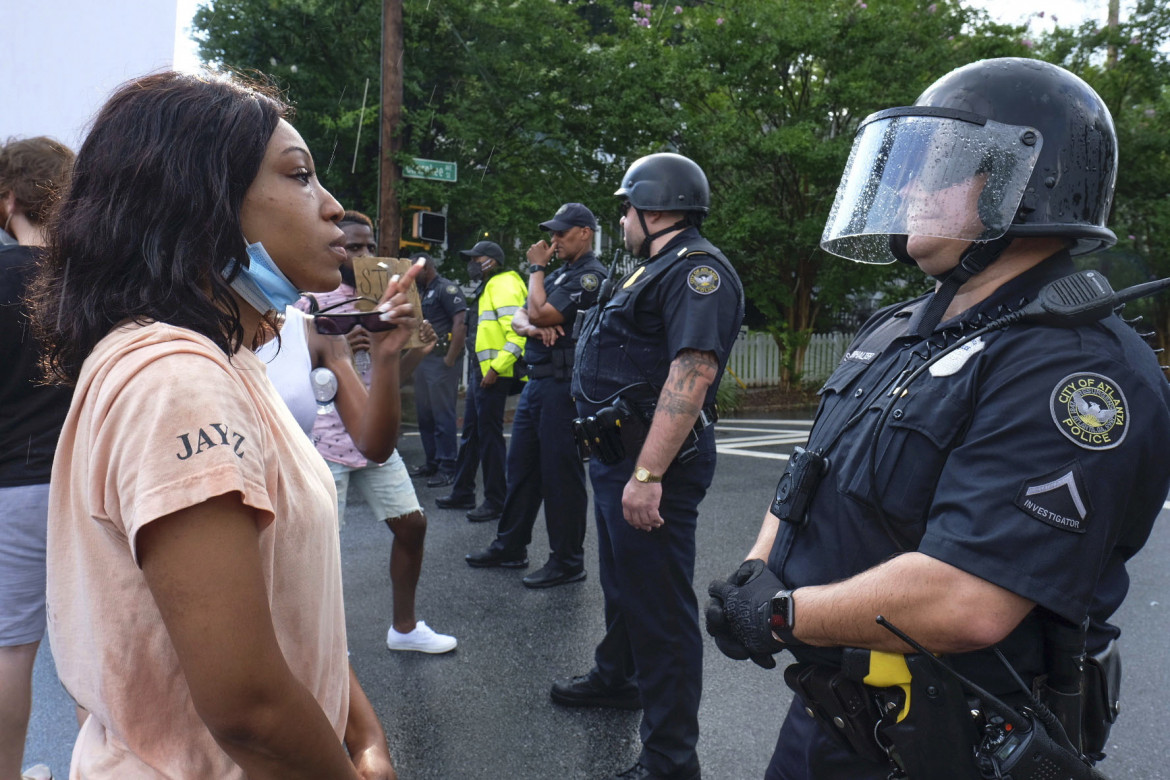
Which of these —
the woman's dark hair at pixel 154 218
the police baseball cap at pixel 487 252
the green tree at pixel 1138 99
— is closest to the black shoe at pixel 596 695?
the woman's dark hair at pixel 154 218

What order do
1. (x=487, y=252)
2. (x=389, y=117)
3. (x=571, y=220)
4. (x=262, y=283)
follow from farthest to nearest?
(x=389, y=117), (x=487, y=252), (x=571, y=220), (x=262, y=283)

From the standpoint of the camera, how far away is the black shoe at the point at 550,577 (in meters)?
5.11

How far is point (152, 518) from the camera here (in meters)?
1.00

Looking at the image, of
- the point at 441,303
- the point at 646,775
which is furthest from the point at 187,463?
the point at 441,303

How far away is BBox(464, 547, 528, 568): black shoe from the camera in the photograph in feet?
18.0

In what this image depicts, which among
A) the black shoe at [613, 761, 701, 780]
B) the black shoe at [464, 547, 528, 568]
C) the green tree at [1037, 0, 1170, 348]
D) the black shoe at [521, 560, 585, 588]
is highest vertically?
the green tree at [1037, 0, 1170, 348]

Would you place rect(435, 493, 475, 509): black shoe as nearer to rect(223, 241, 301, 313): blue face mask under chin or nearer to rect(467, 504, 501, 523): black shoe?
rect(467, 504, 501, 523): black shoe

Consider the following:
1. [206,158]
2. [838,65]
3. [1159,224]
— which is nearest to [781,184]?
[838,65]

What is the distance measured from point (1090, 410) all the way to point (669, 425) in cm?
173

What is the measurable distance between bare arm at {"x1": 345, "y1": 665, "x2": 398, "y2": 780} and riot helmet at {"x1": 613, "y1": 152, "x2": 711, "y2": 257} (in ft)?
7.85

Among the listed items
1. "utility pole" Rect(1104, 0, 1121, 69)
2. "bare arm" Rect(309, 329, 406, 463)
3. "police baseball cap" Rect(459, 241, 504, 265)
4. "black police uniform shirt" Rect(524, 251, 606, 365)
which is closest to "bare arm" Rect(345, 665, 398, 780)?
"bare arm" Rect(309, 329, 406, 463)

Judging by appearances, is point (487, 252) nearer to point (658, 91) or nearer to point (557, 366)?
point (557, 366)

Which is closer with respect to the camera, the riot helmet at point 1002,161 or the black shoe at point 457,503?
the riot helmet at point 1002,161

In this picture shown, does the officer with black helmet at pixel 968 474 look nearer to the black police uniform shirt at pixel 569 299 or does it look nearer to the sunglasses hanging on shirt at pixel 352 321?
the sunglasses hanging on shirt at pixel 352 321
